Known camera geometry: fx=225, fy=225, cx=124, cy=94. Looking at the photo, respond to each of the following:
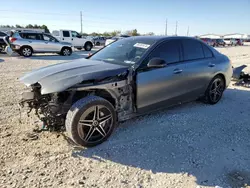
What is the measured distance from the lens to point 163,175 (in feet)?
9.20

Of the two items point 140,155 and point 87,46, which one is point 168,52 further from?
point 87,46

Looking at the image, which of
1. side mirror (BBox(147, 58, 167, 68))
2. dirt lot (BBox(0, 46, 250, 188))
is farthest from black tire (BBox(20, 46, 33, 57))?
side mirror (BBox(147, 58, 167, 68))

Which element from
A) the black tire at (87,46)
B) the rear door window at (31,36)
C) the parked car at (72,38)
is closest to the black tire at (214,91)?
the rear door window at (31,36)

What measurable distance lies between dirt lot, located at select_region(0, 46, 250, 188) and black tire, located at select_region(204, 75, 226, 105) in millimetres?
815

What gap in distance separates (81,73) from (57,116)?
2.34 feet

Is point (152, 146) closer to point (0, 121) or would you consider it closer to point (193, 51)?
point (193, 51)

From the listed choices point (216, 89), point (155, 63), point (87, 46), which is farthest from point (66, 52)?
point (155, 63)

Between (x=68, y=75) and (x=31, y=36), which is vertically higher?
(x=31, y=36)

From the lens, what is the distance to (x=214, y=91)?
5371 millimetres

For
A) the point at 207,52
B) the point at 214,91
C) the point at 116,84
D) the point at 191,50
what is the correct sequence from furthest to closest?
1. the point at 214,91
2. the point at 207,52
3. the point at 191,50
4. the point at 116,84

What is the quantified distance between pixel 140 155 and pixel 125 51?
6.57 feet

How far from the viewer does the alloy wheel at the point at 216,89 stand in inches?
210

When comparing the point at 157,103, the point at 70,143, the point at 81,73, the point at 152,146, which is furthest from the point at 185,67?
the point at 70,143

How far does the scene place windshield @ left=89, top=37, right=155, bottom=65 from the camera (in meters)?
3.99
